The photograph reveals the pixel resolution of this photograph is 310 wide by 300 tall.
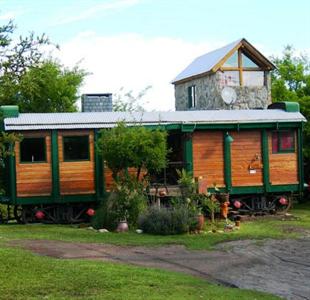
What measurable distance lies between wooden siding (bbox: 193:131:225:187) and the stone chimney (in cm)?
444

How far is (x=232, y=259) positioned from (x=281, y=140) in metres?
10.8

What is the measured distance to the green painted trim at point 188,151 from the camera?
21.2m

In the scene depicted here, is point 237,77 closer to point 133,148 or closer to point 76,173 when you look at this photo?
point 76,173

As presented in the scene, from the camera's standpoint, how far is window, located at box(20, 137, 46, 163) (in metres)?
19.8

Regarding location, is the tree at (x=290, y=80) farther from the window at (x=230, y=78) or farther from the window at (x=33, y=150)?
the window at (x=33, y=150)

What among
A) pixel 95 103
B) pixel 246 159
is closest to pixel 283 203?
pixel 246 159

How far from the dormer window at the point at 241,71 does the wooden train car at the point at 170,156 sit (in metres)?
11.4

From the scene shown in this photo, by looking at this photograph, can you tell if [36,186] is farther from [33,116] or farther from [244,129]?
[244,129]

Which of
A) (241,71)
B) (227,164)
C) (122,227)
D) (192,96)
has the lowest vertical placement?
(122,227)

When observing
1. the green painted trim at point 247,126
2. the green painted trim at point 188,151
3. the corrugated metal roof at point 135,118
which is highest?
the corrugated metal roof at point 135,118

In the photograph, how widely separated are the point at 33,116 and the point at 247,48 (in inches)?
687

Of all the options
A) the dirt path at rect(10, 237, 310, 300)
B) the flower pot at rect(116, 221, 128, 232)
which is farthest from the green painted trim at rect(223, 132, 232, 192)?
the dirt path at rect(10, 237, 310, 300)

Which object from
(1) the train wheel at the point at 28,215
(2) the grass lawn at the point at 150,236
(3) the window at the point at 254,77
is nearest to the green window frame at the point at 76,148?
(1) the train wheel at the point at 28,215

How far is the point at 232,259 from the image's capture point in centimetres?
1239
